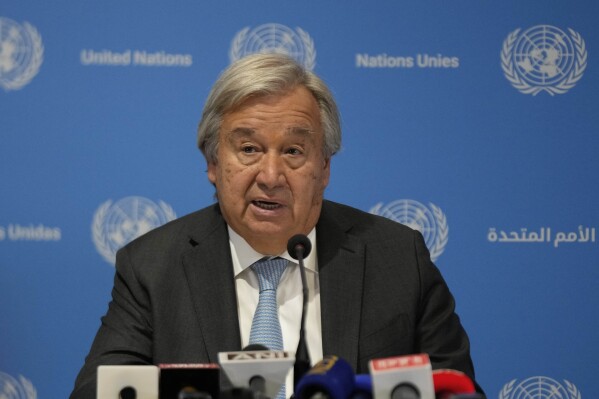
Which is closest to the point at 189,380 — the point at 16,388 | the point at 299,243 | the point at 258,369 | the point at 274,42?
the point at 258,369

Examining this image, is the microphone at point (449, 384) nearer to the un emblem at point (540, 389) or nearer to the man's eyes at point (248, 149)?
the man's eyes at point (248, 149)

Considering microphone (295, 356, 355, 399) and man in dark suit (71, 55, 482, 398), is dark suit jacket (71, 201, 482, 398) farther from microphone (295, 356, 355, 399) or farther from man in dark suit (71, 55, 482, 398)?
microphone (295, 356, 355, 399)

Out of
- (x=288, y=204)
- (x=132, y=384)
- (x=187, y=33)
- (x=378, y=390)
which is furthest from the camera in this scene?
(x=187, y=33)

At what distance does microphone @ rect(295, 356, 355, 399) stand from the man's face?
1.17 m

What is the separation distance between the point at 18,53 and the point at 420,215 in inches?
71.5

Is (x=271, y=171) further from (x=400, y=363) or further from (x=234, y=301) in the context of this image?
(x=400, y=363)

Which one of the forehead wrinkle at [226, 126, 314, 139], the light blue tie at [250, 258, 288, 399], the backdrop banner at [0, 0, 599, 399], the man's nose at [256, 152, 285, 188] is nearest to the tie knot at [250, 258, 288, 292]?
the light blue tie at [250, 258, 288, 399]

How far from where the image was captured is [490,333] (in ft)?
11.8

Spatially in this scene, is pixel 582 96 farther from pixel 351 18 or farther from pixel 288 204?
pixel 288 204

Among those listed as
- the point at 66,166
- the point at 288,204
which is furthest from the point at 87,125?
the point at 288,204

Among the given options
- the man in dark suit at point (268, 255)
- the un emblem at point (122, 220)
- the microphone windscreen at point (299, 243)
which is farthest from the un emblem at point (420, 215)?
the microphone windscreen at point (299, 243)

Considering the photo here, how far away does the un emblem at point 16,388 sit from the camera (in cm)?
357

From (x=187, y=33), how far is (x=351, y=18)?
2.25 feet

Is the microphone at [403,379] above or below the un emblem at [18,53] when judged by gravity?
below
